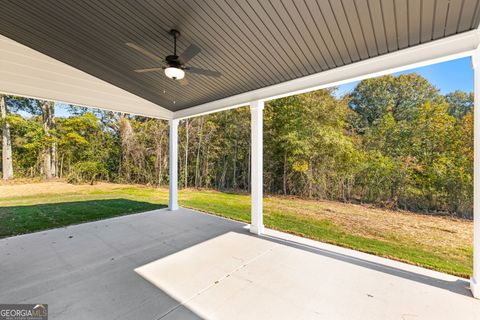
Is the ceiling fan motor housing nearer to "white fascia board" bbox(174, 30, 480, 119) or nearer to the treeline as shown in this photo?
"white fascia board" bbox(174, 30, 480, 119)

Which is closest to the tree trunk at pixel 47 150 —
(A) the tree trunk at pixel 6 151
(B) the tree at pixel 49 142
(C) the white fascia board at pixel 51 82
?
(B) the tree at pixel 49 142

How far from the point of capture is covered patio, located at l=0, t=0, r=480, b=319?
73.7 inches

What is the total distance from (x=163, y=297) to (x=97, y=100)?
3.85m

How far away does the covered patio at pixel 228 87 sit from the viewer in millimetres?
1873

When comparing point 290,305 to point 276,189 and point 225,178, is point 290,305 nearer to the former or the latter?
point 276,189

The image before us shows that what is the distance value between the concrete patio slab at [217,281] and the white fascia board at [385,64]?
243 centimetres

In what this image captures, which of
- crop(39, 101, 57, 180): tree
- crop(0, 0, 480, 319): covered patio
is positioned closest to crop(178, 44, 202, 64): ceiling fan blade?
crop(0, 0, 480, 319): covered patio

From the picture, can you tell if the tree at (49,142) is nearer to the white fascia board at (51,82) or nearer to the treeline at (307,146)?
the treeline at (307,146)

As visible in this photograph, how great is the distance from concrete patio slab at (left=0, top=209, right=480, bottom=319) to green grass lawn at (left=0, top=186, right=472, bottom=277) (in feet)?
2.34

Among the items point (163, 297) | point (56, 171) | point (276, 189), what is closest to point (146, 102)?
point (163, 297)

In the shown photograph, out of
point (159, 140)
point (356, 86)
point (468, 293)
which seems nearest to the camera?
point (468, 293)

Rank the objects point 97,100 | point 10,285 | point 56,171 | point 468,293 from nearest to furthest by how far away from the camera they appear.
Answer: point 468,293 → point 10,285 → point 97,100 → point 56,171

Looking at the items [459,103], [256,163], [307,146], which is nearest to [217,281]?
[256,163]

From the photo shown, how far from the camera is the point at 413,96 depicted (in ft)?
19.9
